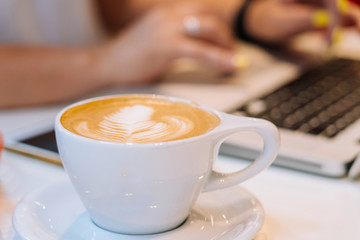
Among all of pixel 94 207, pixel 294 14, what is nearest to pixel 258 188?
pixel 94 207

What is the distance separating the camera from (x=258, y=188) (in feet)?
1.70

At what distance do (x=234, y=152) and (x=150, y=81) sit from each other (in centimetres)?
34

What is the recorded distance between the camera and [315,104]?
69cm

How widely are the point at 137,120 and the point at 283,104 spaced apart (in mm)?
311

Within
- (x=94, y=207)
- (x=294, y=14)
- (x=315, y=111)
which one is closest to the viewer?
(x=94, y=207)

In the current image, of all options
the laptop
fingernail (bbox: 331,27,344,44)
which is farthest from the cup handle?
fingernail (bbox: 331,27,344,44)

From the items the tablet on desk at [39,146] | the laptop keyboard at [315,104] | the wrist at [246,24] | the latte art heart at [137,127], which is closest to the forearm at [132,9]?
the wrist at [246,24]

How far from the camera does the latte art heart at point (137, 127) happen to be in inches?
15.4

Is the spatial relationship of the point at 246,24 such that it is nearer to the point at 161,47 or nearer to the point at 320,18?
the point at 320,18

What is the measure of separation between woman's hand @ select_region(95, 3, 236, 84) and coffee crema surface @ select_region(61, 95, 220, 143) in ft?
1.30

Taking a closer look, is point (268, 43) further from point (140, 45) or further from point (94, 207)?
point (94, 207)

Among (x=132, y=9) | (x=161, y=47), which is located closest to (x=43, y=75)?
(x=161, y=47)

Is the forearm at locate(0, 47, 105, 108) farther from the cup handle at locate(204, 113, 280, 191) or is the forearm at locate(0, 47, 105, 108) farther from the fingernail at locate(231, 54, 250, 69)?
the cup handle at locate(204, 113, 280, 191)

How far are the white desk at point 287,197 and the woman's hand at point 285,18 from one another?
450 millimetres
